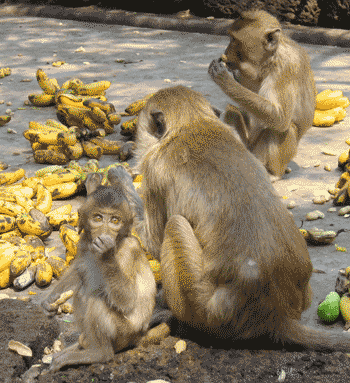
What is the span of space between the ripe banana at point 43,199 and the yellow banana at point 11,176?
0.50 m

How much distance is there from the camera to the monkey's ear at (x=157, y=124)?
343 cm

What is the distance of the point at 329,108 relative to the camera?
690cm

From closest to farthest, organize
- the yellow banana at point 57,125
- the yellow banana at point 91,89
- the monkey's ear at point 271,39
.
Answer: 1. the monkey's ear at point 271,39
2. the yellow banana at point 57,125
3. the yellow banana at point 91,89

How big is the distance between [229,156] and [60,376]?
166 centimetres

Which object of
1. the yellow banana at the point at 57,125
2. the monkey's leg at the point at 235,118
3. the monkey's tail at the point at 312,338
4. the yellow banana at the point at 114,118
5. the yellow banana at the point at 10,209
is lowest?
the yellow banana at the point at 10,209

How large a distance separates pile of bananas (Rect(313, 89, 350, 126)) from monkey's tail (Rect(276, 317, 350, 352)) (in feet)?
14.2

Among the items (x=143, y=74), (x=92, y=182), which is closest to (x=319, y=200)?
(x=92, y=182)

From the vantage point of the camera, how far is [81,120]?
640 cm

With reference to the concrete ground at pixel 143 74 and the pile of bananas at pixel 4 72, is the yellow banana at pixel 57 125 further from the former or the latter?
the pile of bananas at pixel 4 72

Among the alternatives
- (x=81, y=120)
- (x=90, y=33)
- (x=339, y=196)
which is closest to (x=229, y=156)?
(x=339, y=196)

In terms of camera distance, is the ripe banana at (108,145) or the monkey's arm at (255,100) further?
the ripe banana at (108,145)

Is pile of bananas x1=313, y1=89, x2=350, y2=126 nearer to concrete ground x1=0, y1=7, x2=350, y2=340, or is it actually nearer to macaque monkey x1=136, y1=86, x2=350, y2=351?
concrete ground x1=0, y1=7, x2=350, y2=340

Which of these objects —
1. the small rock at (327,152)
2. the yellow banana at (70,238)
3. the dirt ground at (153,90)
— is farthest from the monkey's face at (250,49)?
the yellow banana at (70,238)

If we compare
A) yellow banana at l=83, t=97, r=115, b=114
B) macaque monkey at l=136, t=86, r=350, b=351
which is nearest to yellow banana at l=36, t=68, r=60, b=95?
yellow banana at l=83, t=97, r=115, b=114
